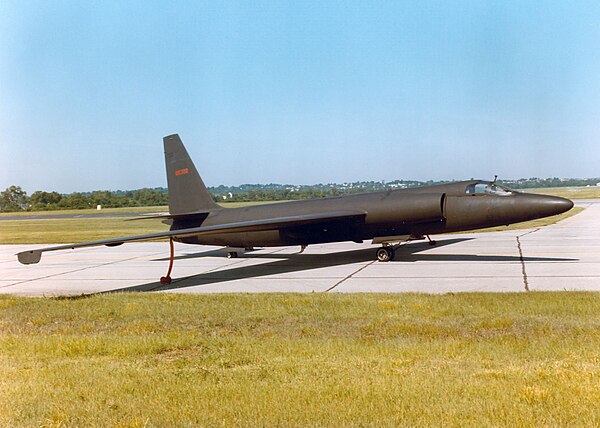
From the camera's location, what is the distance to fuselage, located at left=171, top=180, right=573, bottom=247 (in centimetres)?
1628

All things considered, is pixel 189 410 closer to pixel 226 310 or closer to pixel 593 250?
pixel 226 310

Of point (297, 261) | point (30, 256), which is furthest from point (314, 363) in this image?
point (297, 261)

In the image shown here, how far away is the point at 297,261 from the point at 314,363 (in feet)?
39.9

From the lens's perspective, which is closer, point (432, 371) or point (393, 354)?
point (432, 371)

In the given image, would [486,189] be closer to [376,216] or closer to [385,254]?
[376,216]

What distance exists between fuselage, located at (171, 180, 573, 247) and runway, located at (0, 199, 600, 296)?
0.84 m

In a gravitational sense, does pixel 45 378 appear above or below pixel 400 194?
below

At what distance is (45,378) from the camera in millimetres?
6512

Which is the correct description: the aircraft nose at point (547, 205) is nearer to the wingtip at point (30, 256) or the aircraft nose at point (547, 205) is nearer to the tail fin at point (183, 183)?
the tail fin at point (183, 183)

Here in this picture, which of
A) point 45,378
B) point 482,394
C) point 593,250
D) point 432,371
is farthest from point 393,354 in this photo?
point 593,250

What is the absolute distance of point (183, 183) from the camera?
1983cm

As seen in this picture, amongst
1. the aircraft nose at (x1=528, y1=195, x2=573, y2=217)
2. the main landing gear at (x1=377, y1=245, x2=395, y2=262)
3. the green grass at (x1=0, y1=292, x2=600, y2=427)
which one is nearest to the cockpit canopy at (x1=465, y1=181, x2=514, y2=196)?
the aircraft nose at (x1=528, y1=195, x2=573, y2=217)

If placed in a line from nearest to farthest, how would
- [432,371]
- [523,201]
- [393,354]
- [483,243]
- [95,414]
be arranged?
[95,414] < [432,371] < [393,354] < [523,201] < [483,243]

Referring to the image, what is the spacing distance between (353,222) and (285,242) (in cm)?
A: 212
